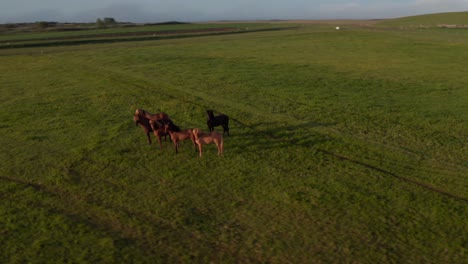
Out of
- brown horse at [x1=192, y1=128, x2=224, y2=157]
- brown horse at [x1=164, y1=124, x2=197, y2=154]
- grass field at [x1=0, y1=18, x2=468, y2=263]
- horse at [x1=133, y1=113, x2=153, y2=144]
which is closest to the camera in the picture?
grass field at [x1=0, y1=18, x2=468, y2=263]

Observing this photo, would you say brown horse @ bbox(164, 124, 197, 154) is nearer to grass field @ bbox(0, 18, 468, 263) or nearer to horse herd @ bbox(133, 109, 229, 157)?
horse herd @ bbox(133, 109, 229, 157)

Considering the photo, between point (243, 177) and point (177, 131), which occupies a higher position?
point (177, 131)

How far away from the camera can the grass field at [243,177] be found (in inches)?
302

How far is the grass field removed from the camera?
25.2 feet

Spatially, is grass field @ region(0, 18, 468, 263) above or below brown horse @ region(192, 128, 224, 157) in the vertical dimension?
below

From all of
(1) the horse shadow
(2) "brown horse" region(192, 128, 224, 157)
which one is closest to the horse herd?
(2) "brown horse" region(192, 128, 224, 157)

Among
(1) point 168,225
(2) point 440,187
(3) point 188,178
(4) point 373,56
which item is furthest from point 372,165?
(4) point 373,56

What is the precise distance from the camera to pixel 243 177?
34.6 feet

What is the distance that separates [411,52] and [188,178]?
1318 inches

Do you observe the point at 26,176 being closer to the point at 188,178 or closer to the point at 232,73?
the point at 188,178

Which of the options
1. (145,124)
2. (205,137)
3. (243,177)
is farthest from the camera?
(145,124)

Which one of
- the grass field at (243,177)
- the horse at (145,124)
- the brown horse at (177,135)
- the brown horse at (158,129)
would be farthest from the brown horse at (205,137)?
the horse at (145,124)

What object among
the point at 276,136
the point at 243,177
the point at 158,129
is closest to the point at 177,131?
the point at 158,129

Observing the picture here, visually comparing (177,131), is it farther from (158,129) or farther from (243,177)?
(243,177)
